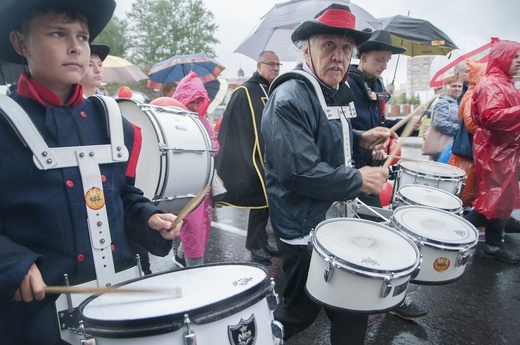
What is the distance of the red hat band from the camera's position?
209 cm

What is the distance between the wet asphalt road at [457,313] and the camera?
109 inches

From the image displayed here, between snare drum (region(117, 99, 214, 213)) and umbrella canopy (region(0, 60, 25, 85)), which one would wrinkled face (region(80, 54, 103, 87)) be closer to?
snare drum (region(117, 99, 214, 213))

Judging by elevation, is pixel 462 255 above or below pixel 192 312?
below

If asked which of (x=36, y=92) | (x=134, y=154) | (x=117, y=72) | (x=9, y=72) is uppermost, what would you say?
(x=117, y=72)

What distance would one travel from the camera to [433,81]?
6.66 metres

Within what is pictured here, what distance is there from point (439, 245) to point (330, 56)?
130 cm

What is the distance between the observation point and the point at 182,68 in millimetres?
8414

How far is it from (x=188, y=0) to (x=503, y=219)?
41.4 m

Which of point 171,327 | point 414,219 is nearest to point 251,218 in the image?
point 414,219

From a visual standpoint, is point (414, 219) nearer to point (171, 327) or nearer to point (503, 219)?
point (171, 327)

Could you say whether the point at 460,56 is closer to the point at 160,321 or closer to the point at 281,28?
the point at 281,28

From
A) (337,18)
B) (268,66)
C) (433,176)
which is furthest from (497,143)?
(337,18)

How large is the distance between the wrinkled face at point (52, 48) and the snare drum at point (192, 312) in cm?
82

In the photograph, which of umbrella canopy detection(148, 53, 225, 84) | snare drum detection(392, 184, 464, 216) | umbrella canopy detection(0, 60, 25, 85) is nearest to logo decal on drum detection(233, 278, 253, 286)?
umbrella canopy detection(0, 60, 25, 85)
